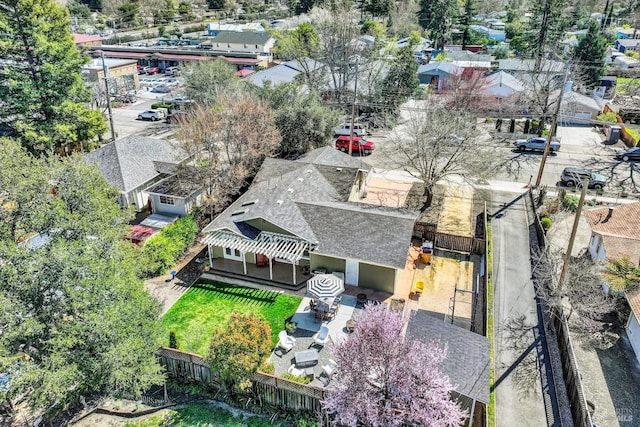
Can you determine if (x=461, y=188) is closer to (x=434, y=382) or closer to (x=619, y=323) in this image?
(x=619, y=323)

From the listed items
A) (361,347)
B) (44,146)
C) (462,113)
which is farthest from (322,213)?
(44,146)

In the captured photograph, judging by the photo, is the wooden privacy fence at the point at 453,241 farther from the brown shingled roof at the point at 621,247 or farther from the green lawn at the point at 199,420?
the green lawn at the point at 199,420

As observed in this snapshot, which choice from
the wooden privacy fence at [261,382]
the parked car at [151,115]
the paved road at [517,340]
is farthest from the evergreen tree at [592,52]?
the wooden privacy fence at [261,382]

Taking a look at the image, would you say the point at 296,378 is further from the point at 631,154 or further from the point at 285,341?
the point at 631,154

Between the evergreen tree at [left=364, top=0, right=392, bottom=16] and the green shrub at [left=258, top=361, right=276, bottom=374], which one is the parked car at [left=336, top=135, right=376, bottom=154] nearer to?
the green shrub at [left=258, top=361, right=276, bottom=374]

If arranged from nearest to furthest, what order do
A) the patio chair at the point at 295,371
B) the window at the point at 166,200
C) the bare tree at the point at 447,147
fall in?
1. the patio chair at the point at 295,371
2. the bare tree at the point at 447,147
3. the window at the point at 166,200

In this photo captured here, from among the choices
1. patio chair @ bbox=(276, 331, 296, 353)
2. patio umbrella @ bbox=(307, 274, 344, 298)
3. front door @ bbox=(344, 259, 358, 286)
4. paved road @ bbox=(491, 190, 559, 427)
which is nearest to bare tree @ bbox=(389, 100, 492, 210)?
paved road @ bbox=(491, 190, 559, 427)

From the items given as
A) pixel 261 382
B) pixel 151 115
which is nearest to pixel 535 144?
pixel 261 382
